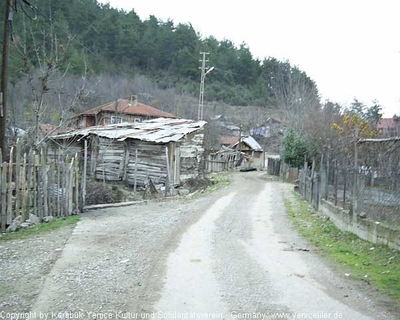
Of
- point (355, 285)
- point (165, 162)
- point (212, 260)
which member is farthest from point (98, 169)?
point (355, 285)

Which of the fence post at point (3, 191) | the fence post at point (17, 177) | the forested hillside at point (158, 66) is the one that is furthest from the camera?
the forested hillside at point (158, 66)

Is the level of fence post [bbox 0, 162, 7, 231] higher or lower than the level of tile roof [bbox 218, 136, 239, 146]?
lower

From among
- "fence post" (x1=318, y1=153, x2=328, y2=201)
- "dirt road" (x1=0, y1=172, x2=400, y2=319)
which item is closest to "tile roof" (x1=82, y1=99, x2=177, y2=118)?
"fence post" (x1=318, y1=153, x2=328, y2=201)

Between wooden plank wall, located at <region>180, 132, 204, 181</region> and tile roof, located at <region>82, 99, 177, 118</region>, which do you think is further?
tile roof, located at <region>82, 99, 177, 118</region>

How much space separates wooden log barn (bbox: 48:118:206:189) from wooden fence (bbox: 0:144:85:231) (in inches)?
368

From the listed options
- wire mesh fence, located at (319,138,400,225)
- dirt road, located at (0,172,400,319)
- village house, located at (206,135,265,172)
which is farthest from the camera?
village house, located at (206,135,265,172)

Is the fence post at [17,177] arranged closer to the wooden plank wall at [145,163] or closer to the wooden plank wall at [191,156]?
the wooden plank wall at [145,163]

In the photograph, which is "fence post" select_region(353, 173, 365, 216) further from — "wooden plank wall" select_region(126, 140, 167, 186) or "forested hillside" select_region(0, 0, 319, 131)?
"forested hillside" select_region(0, 0, 319, 131)

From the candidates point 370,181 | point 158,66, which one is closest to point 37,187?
point 370,181

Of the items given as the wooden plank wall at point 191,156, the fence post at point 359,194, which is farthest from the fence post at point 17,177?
the wooden plank wall at point 191,156

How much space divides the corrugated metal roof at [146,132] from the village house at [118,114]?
12500 millimetres

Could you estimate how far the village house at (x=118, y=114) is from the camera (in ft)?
135

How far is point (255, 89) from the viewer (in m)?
82.5

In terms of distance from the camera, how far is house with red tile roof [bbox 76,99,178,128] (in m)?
41.1
